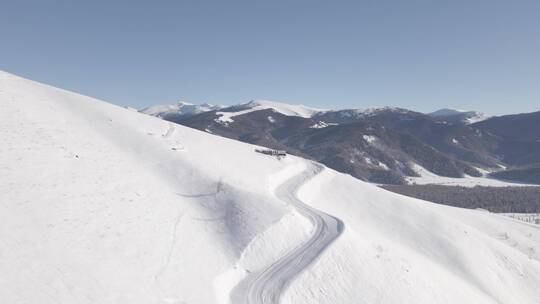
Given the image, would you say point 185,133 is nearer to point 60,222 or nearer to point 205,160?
point 205,160

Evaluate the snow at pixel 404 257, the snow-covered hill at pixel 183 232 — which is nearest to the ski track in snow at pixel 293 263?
the snow-covered hill at pixel 183 232

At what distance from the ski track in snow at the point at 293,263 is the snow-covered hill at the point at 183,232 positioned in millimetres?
169

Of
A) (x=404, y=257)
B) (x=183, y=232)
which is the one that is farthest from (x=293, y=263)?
(x=404, y=257)

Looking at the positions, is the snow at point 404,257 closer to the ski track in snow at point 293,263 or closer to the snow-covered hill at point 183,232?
the snow-covered hill at point 183,232

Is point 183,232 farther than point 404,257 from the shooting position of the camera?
No

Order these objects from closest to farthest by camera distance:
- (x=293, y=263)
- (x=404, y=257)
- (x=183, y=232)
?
(x=293, y=263) < (x=183, y=232) < (x=404, y=257)

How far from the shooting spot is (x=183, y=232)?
34.6m

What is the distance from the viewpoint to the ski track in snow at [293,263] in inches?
1136

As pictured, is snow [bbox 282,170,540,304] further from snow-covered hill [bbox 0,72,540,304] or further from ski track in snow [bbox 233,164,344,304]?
ski track in snow [bbox 233,164,344,304]

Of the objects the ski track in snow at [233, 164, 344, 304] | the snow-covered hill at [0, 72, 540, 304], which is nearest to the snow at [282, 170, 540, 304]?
the snow-covered hill at [0, 72, 540, 304]

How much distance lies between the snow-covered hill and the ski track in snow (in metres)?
0.17

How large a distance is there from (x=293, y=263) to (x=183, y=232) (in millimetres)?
11667

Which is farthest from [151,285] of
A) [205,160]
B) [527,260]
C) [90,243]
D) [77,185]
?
[527,260]

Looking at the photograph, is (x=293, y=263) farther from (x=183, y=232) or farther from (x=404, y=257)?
(x=404, y=257)
